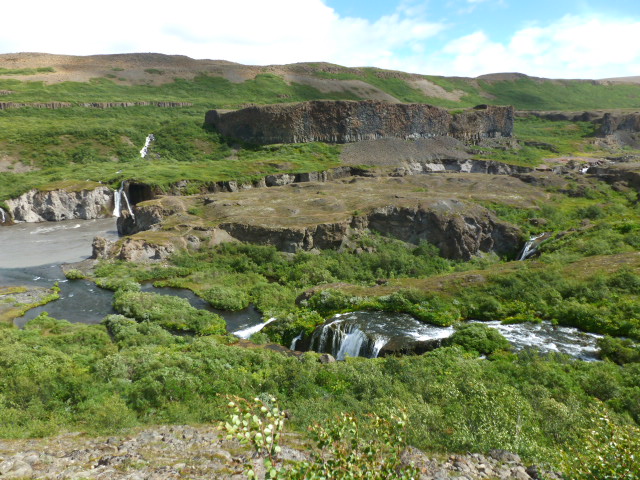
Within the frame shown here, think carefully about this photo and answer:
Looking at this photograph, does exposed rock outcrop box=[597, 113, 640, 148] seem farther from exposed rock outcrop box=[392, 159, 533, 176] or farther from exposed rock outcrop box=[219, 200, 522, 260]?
exposed rock outcrop box=[219, 200, 522, 260]

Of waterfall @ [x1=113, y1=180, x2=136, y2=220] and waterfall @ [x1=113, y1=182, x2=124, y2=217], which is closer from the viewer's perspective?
waterfall @ [x1=113, y1=180, x2=136, y2=220]

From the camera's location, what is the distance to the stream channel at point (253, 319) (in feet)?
79.4

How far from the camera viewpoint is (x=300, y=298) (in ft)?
112

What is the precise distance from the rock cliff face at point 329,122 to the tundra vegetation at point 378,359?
53.0 metres

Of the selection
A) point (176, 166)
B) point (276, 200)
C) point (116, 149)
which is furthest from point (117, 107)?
point (276, 200)

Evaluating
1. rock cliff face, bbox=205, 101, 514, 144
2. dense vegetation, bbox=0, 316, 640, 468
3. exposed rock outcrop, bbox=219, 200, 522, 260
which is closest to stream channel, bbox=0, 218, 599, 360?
dense vegetation, bbox=0, 316, 640, 468

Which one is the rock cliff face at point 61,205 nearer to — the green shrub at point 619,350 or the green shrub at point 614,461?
the green shrub at point 619,350

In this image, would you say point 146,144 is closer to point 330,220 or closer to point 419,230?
point 330,220

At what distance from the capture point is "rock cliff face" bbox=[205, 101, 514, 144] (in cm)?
10406

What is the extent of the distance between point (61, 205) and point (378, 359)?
65.9m

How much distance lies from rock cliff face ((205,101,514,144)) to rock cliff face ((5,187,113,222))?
4364 cm

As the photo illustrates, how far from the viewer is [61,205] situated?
2726 inches

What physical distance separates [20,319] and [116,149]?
2912 inches

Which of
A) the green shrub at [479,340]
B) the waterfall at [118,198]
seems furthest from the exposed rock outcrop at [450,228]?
the waterfall at [118,198]
